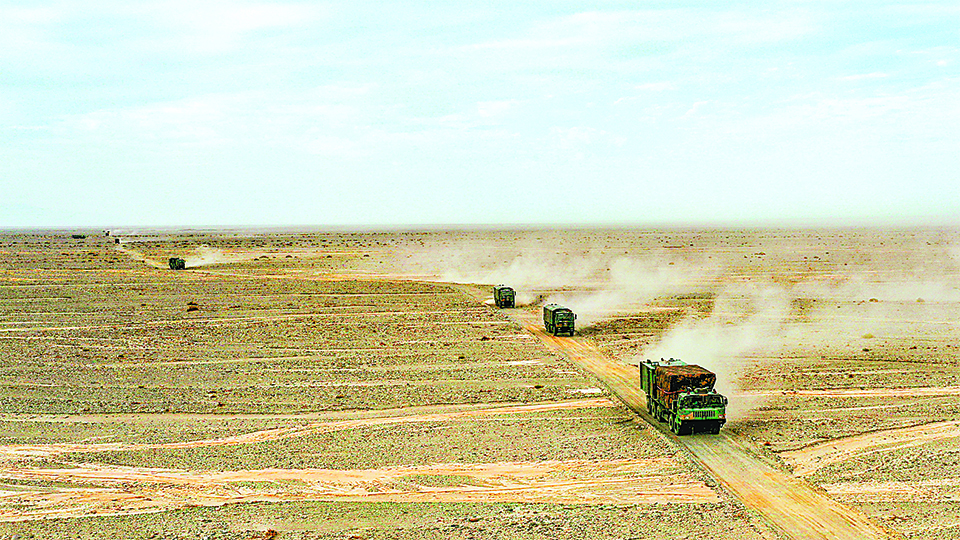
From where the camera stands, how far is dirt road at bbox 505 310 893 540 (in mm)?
23031

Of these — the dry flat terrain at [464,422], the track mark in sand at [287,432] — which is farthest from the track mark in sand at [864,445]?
the track mark in sand at [287,432]

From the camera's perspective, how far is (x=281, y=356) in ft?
167

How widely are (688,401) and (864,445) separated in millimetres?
6703

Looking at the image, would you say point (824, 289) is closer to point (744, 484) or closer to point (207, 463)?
point (744, 484)

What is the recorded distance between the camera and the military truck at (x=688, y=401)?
31656mm

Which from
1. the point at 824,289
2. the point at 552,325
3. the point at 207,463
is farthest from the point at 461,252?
the point at 207,463

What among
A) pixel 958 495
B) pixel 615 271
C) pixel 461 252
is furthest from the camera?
pixel 461 252

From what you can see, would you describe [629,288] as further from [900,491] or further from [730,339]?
[900,491]

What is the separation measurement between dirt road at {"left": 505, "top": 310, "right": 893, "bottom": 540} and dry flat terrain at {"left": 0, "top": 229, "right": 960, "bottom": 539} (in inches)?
3.8

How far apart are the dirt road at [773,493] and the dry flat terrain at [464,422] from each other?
0.10 m

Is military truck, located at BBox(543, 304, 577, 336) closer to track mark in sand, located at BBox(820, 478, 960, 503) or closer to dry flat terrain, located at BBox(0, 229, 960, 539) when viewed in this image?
dry flat terrain, located at BBox(0, 229, 960, 539)

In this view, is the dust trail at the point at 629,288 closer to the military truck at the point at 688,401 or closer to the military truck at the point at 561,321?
the military truck at the point at 561,321

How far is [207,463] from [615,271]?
95.7 metres

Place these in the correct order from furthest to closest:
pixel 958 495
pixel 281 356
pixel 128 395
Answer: pixel 281 356 < pixel 128 395 < pixel 958 495
